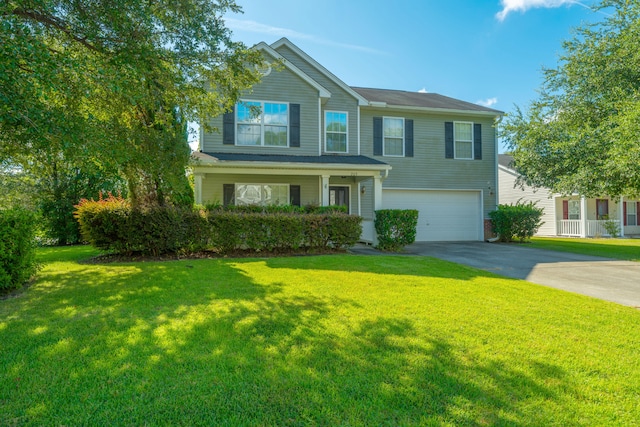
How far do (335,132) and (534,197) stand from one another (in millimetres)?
16915

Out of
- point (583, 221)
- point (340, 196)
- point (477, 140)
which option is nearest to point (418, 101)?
point (477, 140)

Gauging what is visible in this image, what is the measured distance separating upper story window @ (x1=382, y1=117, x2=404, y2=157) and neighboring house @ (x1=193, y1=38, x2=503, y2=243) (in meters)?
0.04

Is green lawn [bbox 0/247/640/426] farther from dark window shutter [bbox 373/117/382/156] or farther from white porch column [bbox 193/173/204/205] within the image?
dark window shutter [bbox 373/117/382/156]

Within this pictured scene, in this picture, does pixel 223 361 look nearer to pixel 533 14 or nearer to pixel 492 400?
pixel 492 400

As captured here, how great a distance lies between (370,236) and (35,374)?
10820 mm

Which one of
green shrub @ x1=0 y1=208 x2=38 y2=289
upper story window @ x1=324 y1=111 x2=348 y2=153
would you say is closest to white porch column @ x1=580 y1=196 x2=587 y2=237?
upper story window @ x1=324 y1=111 x2=348 y2=153

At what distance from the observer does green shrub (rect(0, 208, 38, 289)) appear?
16.9 ft

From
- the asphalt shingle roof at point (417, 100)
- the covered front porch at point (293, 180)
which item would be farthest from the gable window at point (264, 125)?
the asphalt shingle roof at point (417, 100)

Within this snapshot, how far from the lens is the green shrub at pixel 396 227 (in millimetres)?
10648

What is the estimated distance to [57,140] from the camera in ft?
17.0

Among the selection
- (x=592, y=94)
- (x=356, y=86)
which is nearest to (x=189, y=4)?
(x=356, y=86)

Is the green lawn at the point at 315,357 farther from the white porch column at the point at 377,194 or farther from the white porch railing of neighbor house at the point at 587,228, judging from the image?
the white porch railing of neighbor house at the point at 587,228

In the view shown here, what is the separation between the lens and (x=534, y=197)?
2220cm

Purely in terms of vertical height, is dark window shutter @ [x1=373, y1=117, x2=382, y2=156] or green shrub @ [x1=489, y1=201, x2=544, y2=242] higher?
dark window shutter @ [x1=373, y1=117, x2=382, y2=156]
